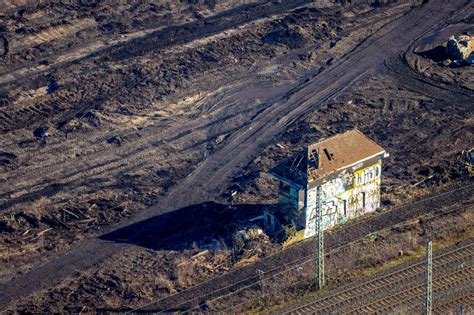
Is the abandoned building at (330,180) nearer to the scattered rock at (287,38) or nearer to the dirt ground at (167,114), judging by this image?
the dirt ground at (167,114)

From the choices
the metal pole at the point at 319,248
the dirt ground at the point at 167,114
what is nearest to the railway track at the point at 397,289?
the metal pole at the point at 319,248

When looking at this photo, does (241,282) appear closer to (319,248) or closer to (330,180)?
(319,248)

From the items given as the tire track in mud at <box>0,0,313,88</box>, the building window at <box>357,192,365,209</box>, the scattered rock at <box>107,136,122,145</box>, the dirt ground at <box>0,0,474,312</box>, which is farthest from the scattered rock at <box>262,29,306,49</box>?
the building window at <box>357,192,365,209</box>

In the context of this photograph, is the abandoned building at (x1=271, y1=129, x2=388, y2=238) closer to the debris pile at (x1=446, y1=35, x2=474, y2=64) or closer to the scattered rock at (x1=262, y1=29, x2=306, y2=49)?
the debris pile at (x1=446, y1=35, x2=474, y2=64)

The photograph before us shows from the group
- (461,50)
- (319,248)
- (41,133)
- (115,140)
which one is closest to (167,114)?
(115,140)

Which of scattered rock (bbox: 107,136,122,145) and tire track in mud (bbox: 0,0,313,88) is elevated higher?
Result: tire track in mud (bbox: 0,0,313,88)

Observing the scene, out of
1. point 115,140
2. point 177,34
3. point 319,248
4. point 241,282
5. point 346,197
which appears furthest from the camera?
point 177,34

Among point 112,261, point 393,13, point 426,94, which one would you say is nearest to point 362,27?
point 393,13
